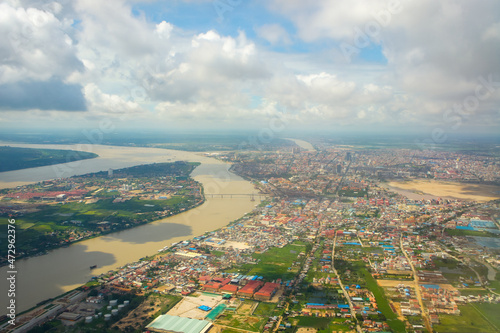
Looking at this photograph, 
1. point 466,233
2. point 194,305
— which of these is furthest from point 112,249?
point 466,233

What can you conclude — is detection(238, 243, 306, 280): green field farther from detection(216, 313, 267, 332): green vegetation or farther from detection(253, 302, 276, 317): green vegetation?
detection(216, 313, 267, 332): green vegetation

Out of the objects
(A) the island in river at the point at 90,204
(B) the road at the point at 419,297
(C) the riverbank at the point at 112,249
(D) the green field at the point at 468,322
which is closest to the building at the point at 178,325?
(C) the riverbank at the point at 112,249

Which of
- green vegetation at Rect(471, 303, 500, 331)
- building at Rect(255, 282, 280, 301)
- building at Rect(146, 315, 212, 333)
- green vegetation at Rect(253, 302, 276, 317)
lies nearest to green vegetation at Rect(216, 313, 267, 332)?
green vegetation at Rect(253, 302, 276, 317)

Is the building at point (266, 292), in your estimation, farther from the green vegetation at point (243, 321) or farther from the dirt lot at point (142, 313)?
the dirt lot at point (142, 313)

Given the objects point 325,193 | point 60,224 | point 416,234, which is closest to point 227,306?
point 416,234

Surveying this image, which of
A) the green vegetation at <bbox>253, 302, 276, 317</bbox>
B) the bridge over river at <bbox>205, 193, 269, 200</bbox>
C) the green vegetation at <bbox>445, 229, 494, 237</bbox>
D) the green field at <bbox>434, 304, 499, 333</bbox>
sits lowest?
the green vegetation at <bbox>253, 302, 276, 317</bbox>

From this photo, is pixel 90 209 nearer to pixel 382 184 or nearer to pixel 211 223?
pixel 211 223

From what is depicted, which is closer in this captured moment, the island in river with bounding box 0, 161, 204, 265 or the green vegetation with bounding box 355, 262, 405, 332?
the green vegetation with bounding box 355, 262, 405, 332
